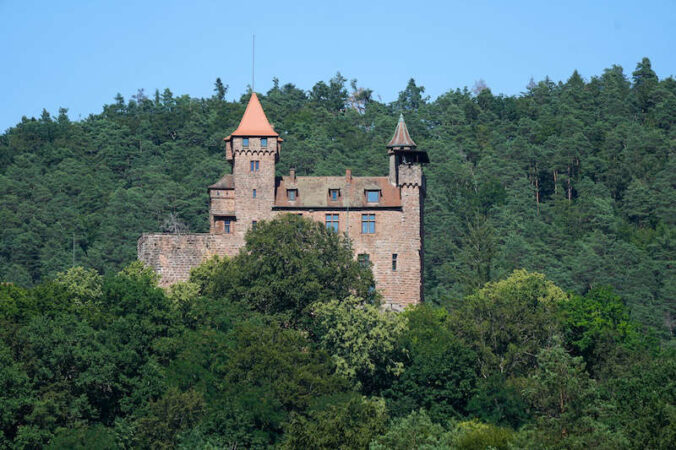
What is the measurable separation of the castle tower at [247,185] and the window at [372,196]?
18.5 feet

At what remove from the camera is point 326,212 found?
7569 cm

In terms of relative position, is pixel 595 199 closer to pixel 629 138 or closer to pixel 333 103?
pixel 629 138

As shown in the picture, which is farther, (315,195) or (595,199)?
(595,199)

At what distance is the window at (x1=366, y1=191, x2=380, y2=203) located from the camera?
7575 centimetres

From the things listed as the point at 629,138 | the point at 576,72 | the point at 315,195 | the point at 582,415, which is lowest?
the point at 582,415

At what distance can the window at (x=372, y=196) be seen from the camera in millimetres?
75750

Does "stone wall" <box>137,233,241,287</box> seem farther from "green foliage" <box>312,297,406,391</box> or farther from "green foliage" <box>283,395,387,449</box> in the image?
"green foliage" <box>283,395,387,449</box>

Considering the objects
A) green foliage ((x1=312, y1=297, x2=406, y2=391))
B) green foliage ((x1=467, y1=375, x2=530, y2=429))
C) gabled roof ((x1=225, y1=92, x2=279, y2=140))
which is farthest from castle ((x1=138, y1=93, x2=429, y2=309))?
green foliage ((x1=467, y1=375, x2=530, y2=429))

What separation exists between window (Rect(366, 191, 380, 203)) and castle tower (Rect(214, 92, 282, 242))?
5.65 m

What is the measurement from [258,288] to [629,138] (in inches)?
3339

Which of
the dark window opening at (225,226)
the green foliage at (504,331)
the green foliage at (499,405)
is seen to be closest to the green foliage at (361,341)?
the green foliage at (499,405)

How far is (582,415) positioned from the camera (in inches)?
2045

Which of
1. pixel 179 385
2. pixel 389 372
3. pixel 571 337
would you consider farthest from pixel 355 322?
pixel 571 337

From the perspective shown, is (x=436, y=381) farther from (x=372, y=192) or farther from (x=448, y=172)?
(x=448, y=172)
